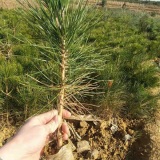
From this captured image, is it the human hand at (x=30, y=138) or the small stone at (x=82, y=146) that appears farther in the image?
the small stone at (x=82, y=146)

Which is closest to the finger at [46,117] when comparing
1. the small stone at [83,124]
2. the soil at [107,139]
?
the soil at [107,139]

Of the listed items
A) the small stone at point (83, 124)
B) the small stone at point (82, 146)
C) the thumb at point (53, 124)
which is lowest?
the small stone at point (82, 146)

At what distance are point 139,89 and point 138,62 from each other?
1.48ft

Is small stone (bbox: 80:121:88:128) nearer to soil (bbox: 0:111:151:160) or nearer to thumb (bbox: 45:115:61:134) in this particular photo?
soil (bbox: 0:111:151:160)

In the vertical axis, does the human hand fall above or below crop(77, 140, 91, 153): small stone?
above

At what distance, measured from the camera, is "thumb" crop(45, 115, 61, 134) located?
46.0 inches

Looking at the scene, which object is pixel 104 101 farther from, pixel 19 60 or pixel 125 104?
pixel 19 60

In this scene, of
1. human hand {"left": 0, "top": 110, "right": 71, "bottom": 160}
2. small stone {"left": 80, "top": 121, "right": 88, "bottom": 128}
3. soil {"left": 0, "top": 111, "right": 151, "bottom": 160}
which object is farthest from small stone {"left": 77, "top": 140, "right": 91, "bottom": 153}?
human hand {"left": 0, "top": 110, "right": 71, "bottom": 160}

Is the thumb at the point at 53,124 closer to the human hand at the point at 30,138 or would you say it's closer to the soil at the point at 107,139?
the human hand at the point at 30,138

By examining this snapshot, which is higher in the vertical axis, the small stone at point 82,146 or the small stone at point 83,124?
the small stone at point 83,124

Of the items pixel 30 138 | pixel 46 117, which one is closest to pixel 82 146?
pixel 46 117

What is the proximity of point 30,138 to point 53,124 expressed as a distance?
13 cm

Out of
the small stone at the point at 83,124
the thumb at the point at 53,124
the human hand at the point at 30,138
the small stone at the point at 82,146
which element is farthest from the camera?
the small stone at the point at 83,124

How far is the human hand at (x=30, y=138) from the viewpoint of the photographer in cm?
100
